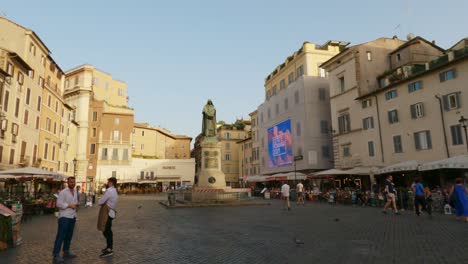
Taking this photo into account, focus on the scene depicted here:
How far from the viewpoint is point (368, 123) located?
32.9 m

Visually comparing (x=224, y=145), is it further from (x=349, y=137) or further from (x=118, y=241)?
(x=118, y=241)

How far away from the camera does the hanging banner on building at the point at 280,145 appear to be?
4503cm

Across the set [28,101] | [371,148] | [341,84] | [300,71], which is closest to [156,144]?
[300,71]

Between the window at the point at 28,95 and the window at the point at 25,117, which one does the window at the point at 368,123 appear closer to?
the window at the point at 25,117

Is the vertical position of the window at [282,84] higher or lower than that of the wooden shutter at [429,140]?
higher

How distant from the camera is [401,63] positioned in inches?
1339

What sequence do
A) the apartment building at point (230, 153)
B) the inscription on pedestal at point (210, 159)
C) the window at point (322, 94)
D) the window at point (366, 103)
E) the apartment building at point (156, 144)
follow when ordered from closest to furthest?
the inscription on pedestal at point (210, 159) → the window at point (366, 103) → the window at point (322, 94) → the apartment building at point (156, 144) → the apartment building at point (230, 153)

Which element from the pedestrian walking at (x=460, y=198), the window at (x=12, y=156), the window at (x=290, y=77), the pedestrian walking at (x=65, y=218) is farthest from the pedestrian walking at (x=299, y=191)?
the window at (x=290, y=77)

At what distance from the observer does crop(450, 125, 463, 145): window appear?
23.6 metres

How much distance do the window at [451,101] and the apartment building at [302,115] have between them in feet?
57.3

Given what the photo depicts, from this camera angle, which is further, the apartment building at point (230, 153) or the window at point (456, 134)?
the apartment building at point (230, 153)

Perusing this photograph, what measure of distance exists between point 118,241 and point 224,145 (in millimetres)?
69164

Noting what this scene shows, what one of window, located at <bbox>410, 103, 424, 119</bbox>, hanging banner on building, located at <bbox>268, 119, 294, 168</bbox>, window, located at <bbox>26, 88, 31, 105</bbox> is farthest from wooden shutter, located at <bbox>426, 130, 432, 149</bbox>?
window, located at <bbox>26, 88, 31, 105</bbox>

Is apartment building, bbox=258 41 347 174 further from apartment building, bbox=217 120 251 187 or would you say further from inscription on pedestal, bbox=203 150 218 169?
apartment building, bbox=217 120 251 187
